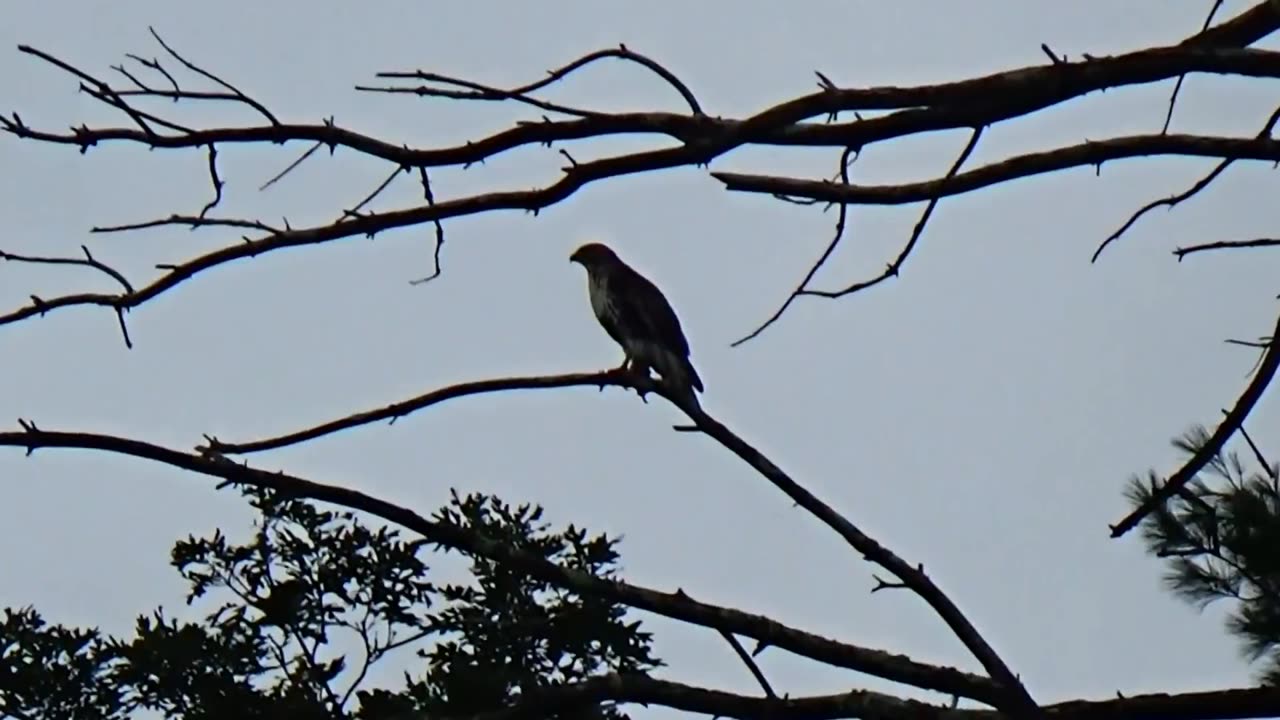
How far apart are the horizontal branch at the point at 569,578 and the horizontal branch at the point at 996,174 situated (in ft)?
2.02

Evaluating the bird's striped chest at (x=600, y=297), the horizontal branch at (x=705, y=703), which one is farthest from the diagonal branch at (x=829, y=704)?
the bird's striped chest at (x=600, y=297)

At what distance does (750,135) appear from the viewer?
7.84 ft

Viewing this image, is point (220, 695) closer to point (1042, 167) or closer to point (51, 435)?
point (51, 435)

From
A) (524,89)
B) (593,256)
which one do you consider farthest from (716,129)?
(593,256)

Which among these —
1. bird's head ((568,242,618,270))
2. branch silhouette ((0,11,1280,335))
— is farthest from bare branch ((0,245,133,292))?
bird's head ((568,242,618,270))

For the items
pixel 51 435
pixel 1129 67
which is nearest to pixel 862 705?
pixel 1129 67

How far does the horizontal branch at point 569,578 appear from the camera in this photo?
2498 millimetres

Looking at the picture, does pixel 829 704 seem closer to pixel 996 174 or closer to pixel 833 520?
pixel 833 520

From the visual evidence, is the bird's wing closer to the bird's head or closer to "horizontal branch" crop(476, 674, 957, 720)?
the bird's head

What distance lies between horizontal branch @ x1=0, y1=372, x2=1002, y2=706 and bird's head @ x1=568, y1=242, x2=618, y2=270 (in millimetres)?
6869

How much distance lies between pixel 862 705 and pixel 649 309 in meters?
6.06

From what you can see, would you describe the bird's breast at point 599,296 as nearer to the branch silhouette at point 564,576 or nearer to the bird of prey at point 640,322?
the bird of prey at point 640,322

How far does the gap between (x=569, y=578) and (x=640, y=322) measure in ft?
19.1

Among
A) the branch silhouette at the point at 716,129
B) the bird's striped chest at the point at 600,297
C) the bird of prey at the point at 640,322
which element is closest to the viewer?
the branch silhouette at the point at 716,129
